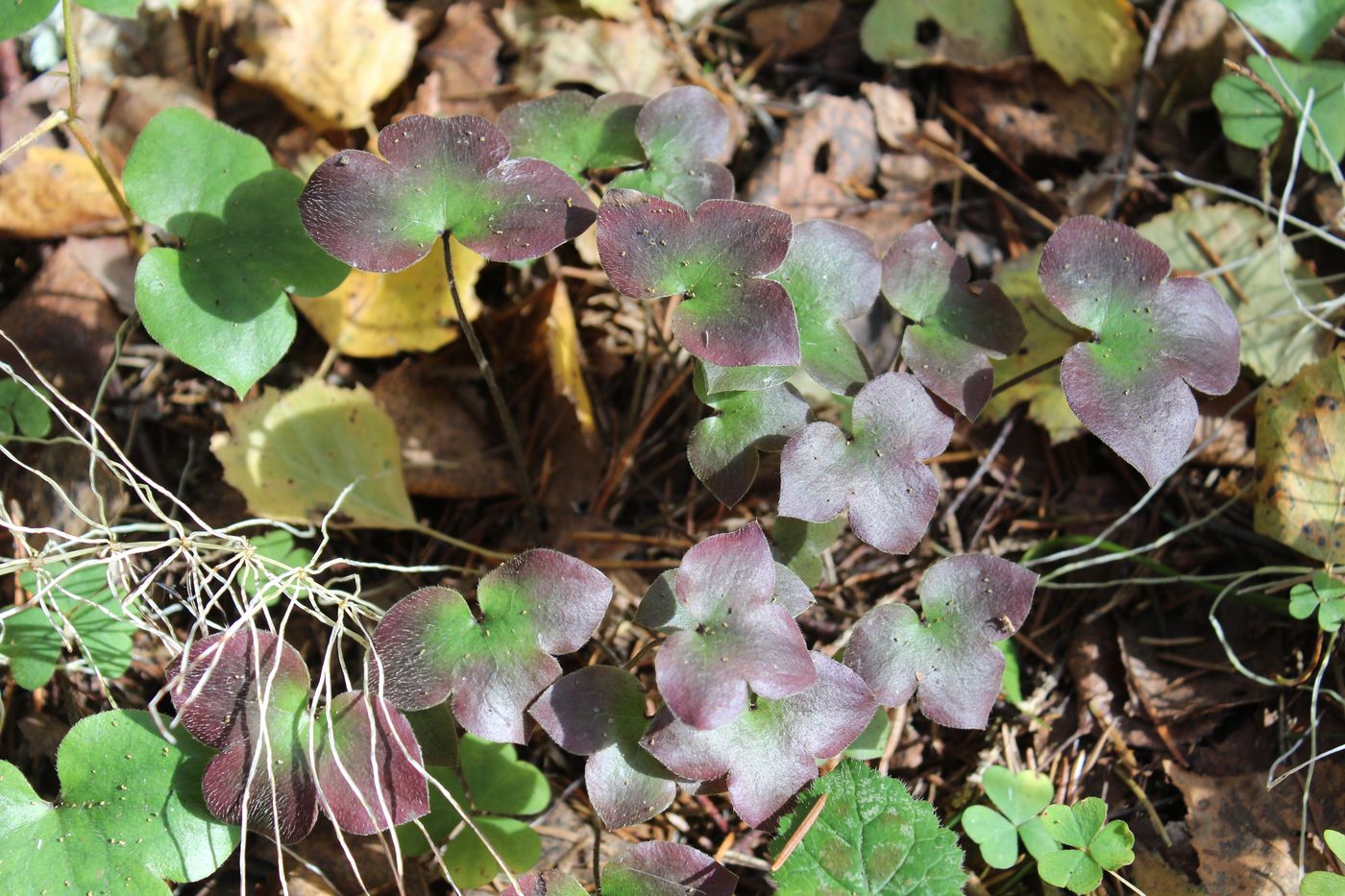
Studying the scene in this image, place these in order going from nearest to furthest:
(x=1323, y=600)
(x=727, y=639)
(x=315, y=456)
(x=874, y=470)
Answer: (x=727, y=639)
(x=874, y=470)
(x=1323, y=600)
(x=315, y=456)

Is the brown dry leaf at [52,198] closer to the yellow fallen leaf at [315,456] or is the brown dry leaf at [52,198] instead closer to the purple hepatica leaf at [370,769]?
the yellow fallen leaf at [315,456]

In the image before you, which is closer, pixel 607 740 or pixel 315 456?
pixel 607 740

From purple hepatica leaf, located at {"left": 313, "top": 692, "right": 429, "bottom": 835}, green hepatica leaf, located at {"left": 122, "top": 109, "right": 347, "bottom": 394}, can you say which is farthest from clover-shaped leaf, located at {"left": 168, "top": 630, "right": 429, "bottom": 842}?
green hepatica leaf, located at {"left": 122, "top": 109, "right": 347, "bottom": 394}

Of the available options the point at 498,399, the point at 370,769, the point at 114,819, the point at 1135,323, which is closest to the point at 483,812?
the point at 370,769

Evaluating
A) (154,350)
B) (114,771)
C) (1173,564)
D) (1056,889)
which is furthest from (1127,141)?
(114,771)

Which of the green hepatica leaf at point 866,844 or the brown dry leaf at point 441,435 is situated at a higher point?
the brown dry leaf at point 441,435

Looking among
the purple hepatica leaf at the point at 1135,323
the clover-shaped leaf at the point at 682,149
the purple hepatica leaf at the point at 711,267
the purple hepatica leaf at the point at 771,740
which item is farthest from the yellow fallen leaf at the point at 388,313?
the purple hepatica leaf at the point at 1135,323

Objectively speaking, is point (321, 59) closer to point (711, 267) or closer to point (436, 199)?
point (436, 199)
